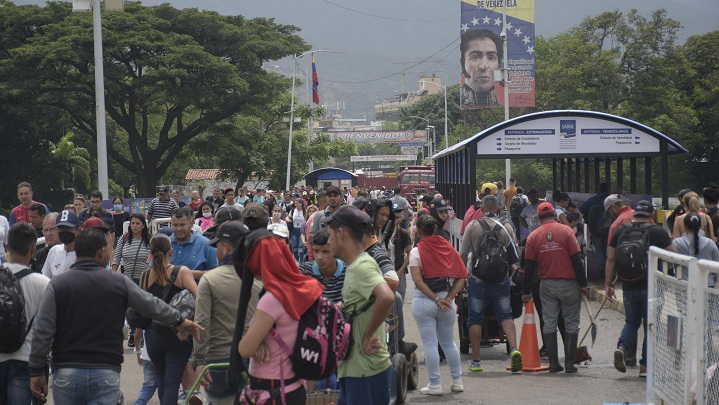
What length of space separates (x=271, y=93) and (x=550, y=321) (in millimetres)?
37769

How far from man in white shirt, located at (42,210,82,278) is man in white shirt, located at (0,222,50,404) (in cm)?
230

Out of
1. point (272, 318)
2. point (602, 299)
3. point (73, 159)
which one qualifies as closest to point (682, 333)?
point (272, 318)

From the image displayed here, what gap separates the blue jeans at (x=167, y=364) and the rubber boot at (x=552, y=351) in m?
4.51

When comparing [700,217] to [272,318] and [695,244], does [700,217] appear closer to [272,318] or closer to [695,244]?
[695,244]

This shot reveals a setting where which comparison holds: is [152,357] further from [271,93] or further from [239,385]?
[271,93]

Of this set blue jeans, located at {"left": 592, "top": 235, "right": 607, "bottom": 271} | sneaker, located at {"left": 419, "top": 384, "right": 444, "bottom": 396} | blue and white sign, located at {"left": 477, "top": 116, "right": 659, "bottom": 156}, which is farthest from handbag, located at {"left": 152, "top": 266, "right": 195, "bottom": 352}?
blue jeans, located at {"left": 592, "top": 235, "right": 607, "bottom": 271}

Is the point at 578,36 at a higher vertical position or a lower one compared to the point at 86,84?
higher

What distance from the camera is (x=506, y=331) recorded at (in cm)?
1066

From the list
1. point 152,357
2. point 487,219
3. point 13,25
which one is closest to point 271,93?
point 13,25

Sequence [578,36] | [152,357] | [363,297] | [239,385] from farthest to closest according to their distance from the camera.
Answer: [578,36], [152,357], [239,385], [363,297]

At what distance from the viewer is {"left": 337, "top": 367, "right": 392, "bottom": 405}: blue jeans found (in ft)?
19.1

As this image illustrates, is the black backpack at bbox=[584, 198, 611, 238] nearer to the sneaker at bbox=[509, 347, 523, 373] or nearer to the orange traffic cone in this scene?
the orange traffic cone

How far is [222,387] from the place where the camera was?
6.40 meters

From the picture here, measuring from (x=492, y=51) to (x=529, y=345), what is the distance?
46.4 m
